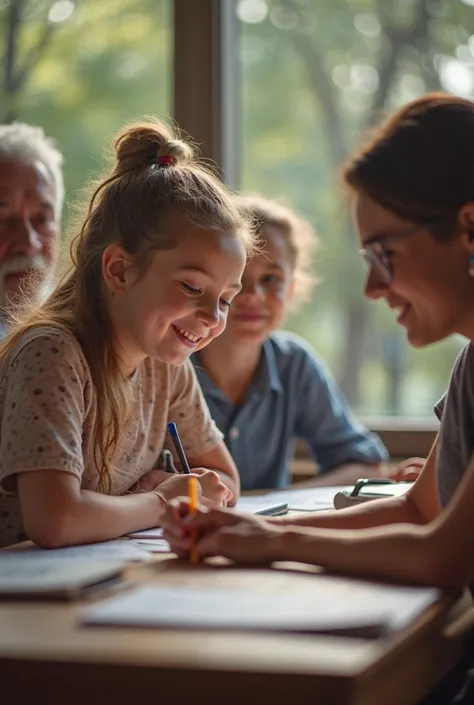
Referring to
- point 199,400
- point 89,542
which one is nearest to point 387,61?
point 199,400

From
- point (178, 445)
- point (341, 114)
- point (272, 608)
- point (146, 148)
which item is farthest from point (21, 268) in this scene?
point (272, 608)

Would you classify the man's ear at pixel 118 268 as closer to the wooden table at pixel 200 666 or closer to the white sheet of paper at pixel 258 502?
the white sheet of paper at pixel 258 502

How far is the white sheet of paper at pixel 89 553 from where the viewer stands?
1421mm

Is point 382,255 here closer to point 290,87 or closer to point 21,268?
point 21,268

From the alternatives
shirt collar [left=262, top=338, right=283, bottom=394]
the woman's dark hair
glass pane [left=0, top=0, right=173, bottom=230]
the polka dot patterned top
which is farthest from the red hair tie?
glass pane [left=0, top=0, right=173, bottom=230]

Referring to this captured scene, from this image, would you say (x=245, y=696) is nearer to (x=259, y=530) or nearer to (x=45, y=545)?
(x=259, y=530)

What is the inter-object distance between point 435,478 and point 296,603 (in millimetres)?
620

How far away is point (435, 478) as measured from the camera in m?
1.65

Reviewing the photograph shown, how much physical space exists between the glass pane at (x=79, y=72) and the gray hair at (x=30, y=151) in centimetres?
66

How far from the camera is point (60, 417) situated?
1.59 meters

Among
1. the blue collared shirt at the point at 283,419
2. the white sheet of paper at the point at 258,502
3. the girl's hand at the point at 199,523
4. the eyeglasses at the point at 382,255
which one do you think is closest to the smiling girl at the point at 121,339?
the white sheet of paper at the point at 258,502

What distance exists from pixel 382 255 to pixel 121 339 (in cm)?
53

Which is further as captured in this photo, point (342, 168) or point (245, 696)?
point (342, 168)

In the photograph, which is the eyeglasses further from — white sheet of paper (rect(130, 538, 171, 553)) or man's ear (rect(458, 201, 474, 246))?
white sheet of paper (rect(130, 538, 171, 553))
